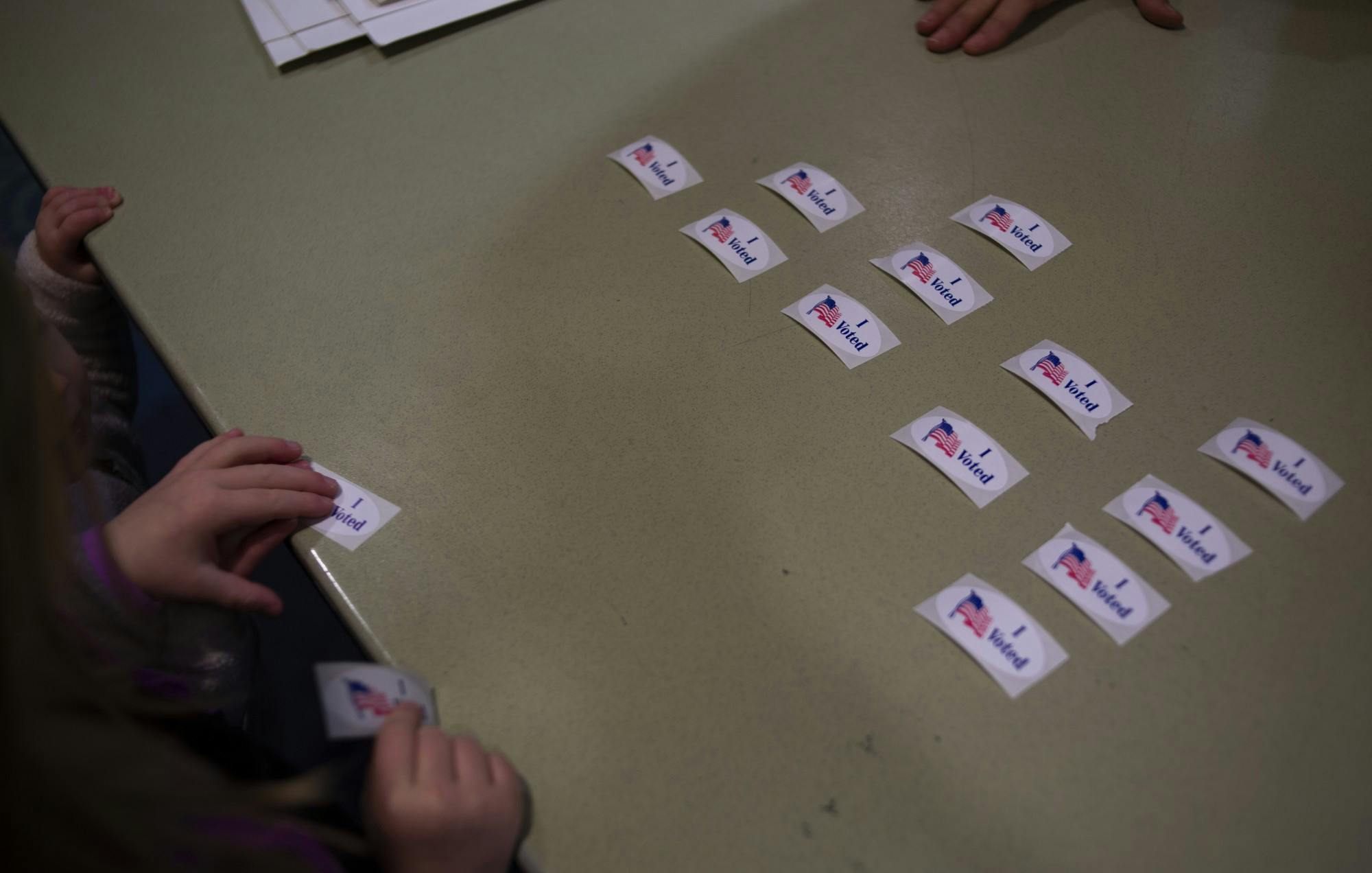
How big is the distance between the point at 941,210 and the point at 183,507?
0.67 meters

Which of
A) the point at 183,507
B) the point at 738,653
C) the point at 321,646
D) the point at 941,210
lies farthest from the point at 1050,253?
the point at 321,646

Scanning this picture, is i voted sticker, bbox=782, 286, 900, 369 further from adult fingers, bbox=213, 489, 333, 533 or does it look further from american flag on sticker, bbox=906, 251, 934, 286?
adult fingers, bbox=213, 489, 333, 533

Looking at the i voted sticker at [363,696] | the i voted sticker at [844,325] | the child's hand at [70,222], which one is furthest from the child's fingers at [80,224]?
the i voted sticker at [844,325]

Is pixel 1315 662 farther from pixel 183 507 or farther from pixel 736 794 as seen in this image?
pixel 183 507

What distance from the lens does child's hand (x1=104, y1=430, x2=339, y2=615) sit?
0.62 m

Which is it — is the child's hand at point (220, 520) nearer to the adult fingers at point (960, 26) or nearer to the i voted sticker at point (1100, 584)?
the i voted sticker at point (1100, 584)

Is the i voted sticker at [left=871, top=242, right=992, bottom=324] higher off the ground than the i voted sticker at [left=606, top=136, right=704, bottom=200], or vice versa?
the i voted sticker at [left=871, top=242, right=992, bottom=324]

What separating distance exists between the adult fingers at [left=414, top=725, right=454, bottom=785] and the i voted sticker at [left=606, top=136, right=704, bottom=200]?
1.73 ft

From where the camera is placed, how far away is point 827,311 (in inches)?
29.8

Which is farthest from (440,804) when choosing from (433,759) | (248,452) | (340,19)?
(340,19)

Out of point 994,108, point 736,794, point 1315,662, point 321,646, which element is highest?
point 994,108

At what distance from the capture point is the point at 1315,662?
22.9 inches

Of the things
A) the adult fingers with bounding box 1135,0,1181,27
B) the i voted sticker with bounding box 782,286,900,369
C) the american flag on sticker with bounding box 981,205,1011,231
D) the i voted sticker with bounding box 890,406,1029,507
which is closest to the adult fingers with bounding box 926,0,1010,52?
the adult fingers with bounding box 1135,0,1181,27

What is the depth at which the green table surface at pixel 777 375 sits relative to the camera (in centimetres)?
55
